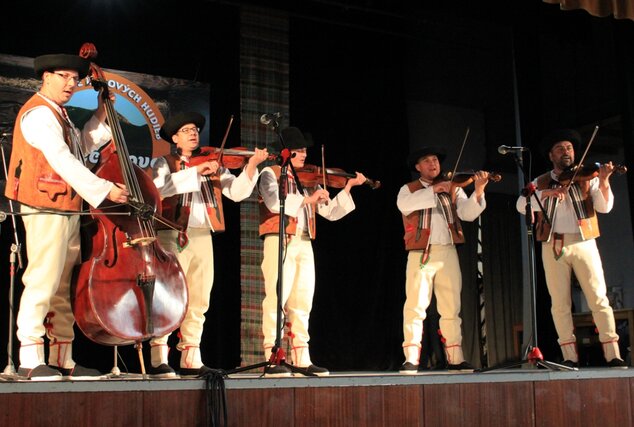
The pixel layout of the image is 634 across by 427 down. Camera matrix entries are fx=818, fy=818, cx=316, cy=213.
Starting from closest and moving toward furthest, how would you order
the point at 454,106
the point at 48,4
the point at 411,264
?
the point at 411,264 < the point at 48,4 < the point at 454,106

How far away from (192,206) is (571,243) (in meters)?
2.48

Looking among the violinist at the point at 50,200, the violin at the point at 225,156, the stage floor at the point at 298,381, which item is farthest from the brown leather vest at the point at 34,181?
the violin at the point at 225,156

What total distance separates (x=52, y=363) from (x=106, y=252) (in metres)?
0.73

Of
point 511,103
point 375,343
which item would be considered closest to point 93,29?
point 375,343

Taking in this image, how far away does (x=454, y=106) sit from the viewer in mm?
8047

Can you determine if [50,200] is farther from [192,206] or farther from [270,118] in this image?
[270,118]

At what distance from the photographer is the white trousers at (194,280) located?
446cm

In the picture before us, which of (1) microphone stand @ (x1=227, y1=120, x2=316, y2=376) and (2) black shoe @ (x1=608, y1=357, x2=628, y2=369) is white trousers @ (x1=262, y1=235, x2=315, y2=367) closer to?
(1) microphone stand @ (x1=227, y1=120, x2=316, y2=376)

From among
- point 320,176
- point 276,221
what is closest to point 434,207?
point 320,176

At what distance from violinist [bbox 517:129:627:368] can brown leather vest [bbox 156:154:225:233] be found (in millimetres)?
2053

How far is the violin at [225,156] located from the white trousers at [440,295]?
4.69ft

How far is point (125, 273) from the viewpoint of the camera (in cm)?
350

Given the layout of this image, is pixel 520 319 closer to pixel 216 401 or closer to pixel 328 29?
pixel 328 29

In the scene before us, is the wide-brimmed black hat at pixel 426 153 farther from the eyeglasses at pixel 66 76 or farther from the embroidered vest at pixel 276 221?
the eyeglasses at pixel 66 76
